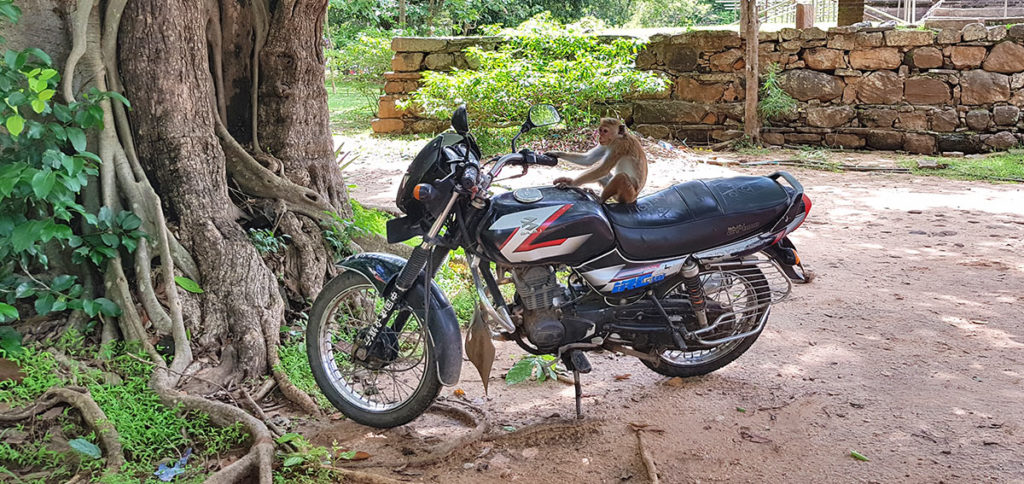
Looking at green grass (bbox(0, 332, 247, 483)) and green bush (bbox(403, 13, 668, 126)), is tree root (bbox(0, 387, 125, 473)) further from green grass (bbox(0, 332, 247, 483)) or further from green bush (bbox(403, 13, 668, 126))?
green bush (bbox(403, 13, 668, 126))

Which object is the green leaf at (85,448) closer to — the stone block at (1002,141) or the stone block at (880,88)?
the stone block at (880,88)

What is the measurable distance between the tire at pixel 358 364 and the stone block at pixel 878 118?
8945 millimetres

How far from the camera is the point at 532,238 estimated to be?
3.17m

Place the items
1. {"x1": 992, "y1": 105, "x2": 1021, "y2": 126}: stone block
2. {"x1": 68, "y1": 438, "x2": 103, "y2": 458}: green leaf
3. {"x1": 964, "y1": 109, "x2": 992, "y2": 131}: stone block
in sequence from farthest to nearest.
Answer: {"x1": 964, "y1": 109, "x2": 992, "y2": 131}: stone block
{"x1": 992, "y1": 105, "x2": 1021, "y2": 126}: stone block
{"x1": 68, "y1": 438, "x2": 103, "y2": 458}: green leaf

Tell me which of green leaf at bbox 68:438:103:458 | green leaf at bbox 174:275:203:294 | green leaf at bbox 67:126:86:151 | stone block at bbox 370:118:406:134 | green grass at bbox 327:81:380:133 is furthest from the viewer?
green grass at bbox 327:81:380:133

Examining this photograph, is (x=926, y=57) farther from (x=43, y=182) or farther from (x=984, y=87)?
(x=43, y=182)

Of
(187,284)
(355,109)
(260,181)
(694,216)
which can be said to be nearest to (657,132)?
(355,109)

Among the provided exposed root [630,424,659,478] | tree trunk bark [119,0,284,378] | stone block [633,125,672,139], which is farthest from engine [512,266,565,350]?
stone block [633,125,672,139]

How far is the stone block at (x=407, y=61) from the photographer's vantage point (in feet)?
41.6

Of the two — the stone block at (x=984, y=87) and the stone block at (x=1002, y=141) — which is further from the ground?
the stone block at (x=984, y=87)

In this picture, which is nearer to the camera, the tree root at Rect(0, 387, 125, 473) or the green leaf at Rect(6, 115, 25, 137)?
the tree root at Rect(0, 387, 125, 473)

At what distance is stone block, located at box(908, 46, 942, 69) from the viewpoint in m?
10.4

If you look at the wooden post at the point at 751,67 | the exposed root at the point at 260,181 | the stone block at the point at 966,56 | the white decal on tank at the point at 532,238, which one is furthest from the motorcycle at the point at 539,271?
the stone block at the point at 966,56

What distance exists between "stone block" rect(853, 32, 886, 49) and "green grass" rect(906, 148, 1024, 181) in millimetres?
1721
